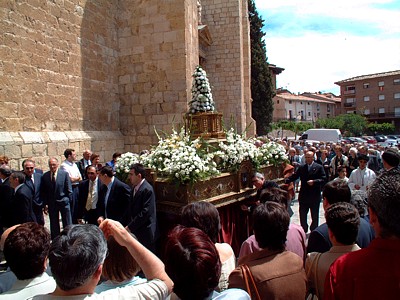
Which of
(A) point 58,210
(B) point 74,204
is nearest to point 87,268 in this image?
(A) point 58,210

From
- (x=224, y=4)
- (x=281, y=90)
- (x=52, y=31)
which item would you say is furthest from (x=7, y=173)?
(x=281, y=90)

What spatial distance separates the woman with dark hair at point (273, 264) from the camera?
6.58ft

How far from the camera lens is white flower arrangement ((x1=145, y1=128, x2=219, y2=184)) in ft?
15.8

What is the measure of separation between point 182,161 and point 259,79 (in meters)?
22.7

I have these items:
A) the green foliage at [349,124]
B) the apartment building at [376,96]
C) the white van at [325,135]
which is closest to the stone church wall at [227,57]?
the white van at [325,135]

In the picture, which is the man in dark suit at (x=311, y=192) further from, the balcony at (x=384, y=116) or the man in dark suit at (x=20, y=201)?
the balcony at (x=384, y=116)

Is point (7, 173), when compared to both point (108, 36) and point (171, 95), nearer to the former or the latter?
point (171, 95)

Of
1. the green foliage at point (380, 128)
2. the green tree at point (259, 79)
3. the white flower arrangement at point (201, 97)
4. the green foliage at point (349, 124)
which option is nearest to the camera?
the white flower arrangement at point (201, 97)

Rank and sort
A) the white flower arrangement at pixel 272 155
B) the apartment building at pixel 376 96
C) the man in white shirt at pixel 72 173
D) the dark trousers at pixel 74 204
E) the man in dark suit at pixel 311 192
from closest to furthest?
the dark trousers at pixel 74 204, the man in dark suit at pixel 311 192, the man in white shirt at pixel 72 173, the white flower arrangement at pixel 272 155, the apartment building at pixel 376 96

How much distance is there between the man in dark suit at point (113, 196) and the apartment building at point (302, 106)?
51.9m

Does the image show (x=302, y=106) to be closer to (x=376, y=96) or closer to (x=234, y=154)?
(x=376, y=96)

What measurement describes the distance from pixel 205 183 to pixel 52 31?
611cm

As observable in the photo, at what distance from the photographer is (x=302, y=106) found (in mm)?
64688

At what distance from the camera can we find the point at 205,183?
501 cm
